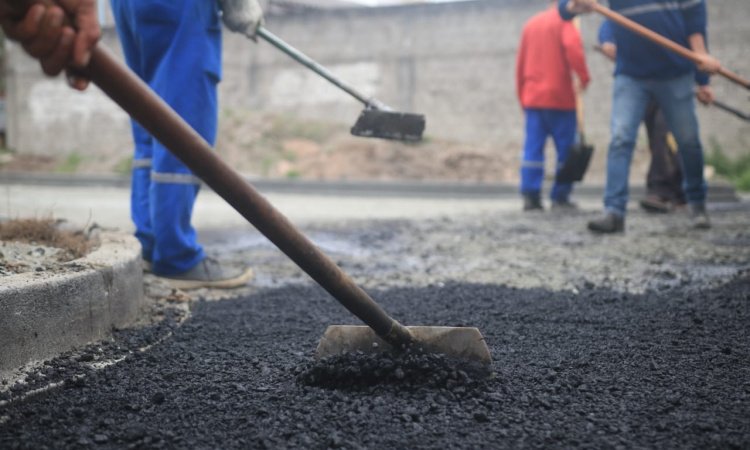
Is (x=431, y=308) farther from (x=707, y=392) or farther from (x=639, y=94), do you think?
(x=639, y=94)

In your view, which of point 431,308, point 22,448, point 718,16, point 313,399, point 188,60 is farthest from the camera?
point 718,16

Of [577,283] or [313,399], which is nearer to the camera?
[313,399]

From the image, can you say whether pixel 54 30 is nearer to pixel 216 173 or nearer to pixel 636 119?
pixel 216 173

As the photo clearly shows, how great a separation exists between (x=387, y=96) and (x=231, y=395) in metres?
14.5

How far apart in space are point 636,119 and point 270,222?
4179 mm

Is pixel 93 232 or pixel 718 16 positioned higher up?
pixel 718 16

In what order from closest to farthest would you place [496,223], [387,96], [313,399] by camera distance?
[313,399] → [496,223] → [387,96]

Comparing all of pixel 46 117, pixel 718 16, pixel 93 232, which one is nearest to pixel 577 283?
pixel 93 232

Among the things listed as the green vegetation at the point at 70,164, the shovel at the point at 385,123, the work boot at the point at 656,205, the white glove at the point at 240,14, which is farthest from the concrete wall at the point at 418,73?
the white glove at the point at 240,14

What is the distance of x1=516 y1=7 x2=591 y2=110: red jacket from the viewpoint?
280 inches

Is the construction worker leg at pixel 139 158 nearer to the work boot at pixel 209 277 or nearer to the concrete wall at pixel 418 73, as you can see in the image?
the work boot at pixel 209 277

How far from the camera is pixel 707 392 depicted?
1853mm

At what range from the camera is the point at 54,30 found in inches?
54.1

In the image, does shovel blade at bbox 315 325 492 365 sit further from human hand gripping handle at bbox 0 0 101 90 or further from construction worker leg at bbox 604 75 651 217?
construction worker leg at bbox 604 75 651 217
